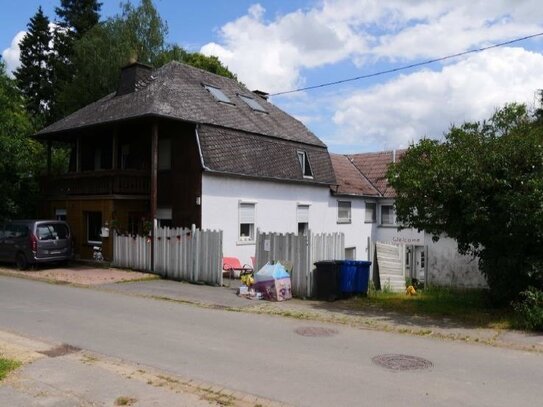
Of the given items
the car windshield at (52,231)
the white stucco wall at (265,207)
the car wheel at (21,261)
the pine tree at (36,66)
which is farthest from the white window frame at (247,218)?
the pine tree at (36,66)

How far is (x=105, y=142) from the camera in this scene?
25.0 meters

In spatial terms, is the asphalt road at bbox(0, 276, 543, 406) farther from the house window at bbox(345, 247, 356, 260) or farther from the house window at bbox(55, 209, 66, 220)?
the house window at bbox(345, 247, 356, 260)

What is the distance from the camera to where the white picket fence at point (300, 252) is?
46.5ft

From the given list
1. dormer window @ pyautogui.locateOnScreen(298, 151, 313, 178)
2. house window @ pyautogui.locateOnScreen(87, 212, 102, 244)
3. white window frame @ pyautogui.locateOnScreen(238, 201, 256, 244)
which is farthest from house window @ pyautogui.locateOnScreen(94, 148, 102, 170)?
dormer window @ pyautogui.locateOnScreen(298, 151, 313, 178)

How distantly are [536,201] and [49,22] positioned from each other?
173 feet

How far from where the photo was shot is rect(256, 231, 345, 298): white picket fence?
46.5 feet

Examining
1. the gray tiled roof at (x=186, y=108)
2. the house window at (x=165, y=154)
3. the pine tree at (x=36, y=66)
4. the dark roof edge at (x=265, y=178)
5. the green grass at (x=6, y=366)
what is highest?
the pine tree at (x=36, y=66)

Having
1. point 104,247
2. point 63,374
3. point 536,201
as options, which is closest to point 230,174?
point 104,247

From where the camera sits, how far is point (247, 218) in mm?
22625

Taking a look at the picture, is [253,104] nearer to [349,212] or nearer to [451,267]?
[349,212]

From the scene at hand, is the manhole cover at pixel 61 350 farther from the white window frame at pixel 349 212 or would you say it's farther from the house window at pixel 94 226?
the white window frame at pixel 349 212

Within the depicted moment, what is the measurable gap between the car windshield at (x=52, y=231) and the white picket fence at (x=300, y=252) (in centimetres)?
886

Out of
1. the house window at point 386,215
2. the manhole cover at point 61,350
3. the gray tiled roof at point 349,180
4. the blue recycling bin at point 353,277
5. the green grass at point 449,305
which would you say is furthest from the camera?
the house window at point 386,215

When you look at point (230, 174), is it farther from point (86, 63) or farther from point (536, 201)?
point (86, 63)
